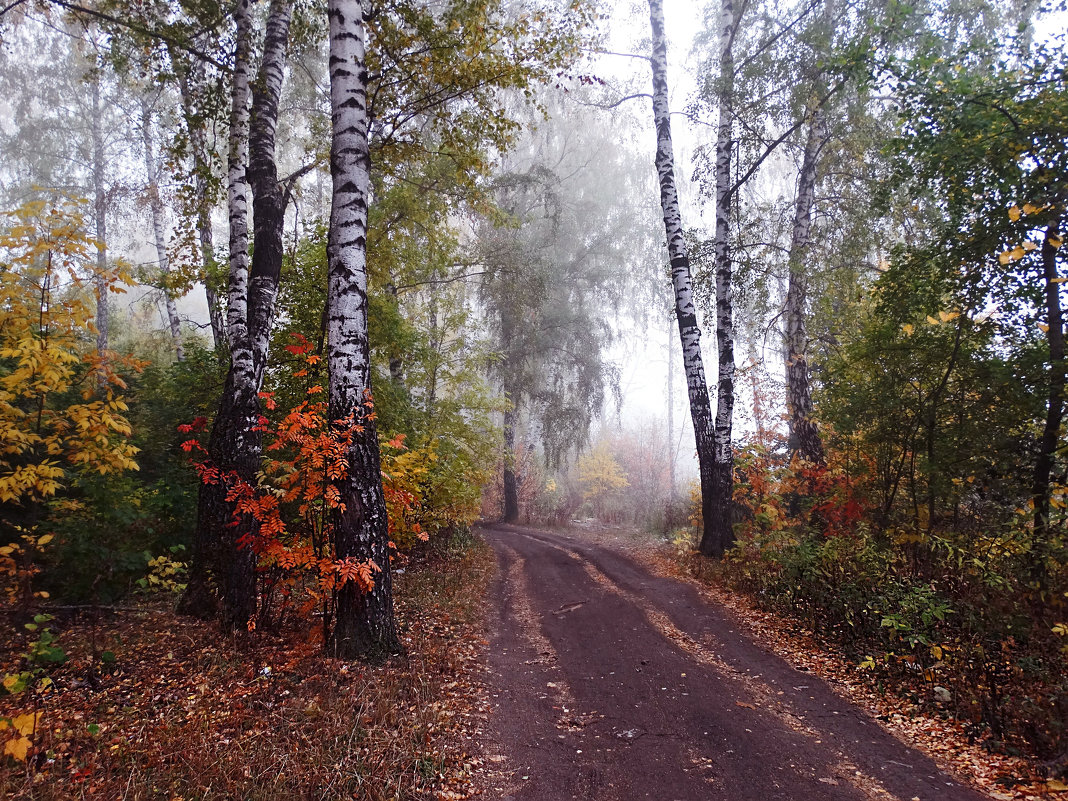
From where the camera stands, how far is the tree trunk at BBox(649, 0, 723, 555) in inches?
394

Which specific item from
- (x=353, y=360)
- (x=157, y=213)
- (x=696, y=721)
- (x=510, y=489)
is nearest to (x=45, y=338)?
(x=353, y=360)

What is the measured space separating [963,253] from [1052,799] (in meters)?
5.16

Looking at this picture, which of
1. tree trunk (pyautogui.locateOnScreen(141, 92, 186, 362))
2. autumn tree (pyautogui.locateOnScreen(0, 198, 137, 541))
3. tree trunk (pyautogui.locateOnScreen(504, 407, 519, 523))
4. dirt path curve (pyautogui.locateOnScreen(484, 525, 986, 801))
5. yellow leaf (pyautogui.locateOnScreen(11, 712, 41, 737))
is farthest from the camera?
tree trunk (pyautogui.locateOnScreen(504, 407, 519, 523))

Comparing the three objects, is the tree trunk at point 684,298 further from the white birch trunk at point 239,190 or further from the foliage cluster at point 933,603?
the white birch trunk at point 239,190

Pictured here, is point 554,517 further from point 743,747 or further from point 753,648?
point 743,747

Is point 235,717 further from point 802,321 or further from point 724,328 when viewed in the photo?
point 802,321

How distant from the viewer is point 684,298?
397 inches

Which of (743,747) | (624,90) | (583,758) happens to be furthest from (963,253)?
(624,90)

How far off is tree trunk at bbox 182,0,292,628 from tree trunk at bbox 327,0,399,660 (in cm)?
111

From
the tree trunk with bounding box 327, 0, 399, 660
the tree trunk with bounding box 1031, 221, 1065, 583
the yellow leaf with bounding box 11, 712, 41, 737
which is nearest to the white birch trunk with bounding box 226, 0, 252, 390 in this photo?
Answer: the tree trunk with bounding box 327, 0, 399, 660

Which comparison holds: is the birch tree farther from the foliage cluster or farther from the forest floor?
the forest floor

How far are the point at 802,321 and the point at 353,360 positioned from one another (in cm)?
1008

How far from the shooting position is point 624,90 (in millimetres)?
14188

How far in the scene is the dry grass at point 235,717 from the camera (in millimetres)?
3141
